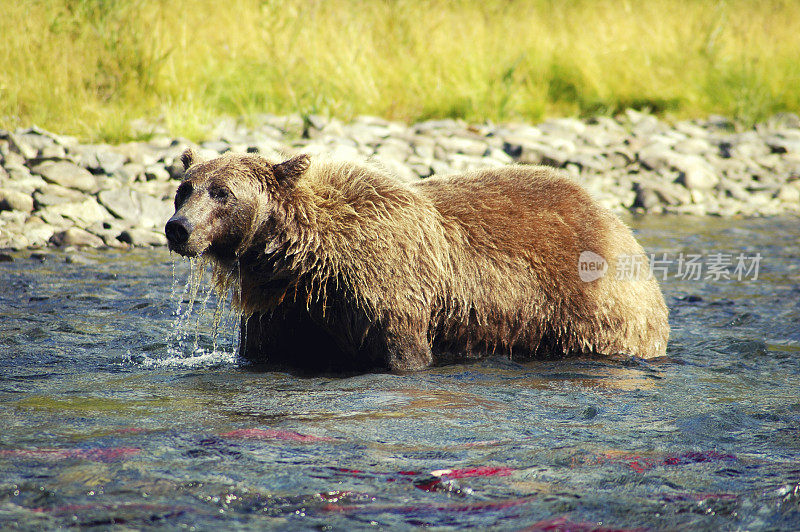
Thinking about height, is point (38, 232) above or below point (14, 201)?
below

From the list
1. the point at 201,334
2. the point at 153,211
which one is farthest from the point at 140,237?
the point at 201,334

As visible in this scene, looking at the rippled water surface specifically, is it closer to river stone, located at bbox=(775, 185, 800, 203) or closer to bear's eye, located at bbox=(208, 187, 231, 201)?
bear's eye, located at bbox=(208, 187, 231, 201)

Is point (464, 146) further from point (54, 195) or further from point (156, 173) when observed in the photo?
point (54, 195)

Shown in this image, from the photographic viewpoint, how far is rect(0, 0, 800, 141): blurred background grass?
10.9 metres

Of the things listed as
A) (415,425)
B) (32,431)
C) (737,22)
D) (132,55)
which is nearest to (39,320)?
(32,431)

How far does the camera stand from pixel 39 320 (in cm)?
587

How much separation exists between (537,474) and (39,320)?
12.7 feet

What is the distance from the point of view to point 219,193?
15.2ft

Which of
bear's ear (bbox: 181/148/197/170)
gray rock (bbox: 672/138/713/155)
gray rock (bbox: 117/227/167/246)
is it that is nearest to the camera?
bear's ear (bbox: 181/148/197/170)

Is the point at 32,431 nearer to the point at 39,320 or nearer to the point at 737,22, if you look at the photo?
the point at 39,320

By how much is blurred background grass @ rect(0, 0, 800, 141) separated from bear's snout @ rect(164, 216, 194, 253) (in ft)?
21.0

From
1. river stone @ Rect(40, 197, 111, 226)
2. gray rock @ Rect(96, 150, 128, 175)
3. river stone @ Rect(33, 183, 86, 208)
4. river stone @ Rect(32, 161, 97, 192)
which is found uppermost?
gray rock @ Rect(96, 150, 128, 175)

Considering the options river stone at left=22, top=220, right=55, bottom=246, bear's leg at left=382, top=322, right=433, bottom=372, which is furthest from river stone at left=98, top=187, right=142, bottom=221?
bear's leg at left=382, top=322, right=433, bottom=372

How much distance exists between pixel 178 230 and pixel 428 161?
671 centimetres
